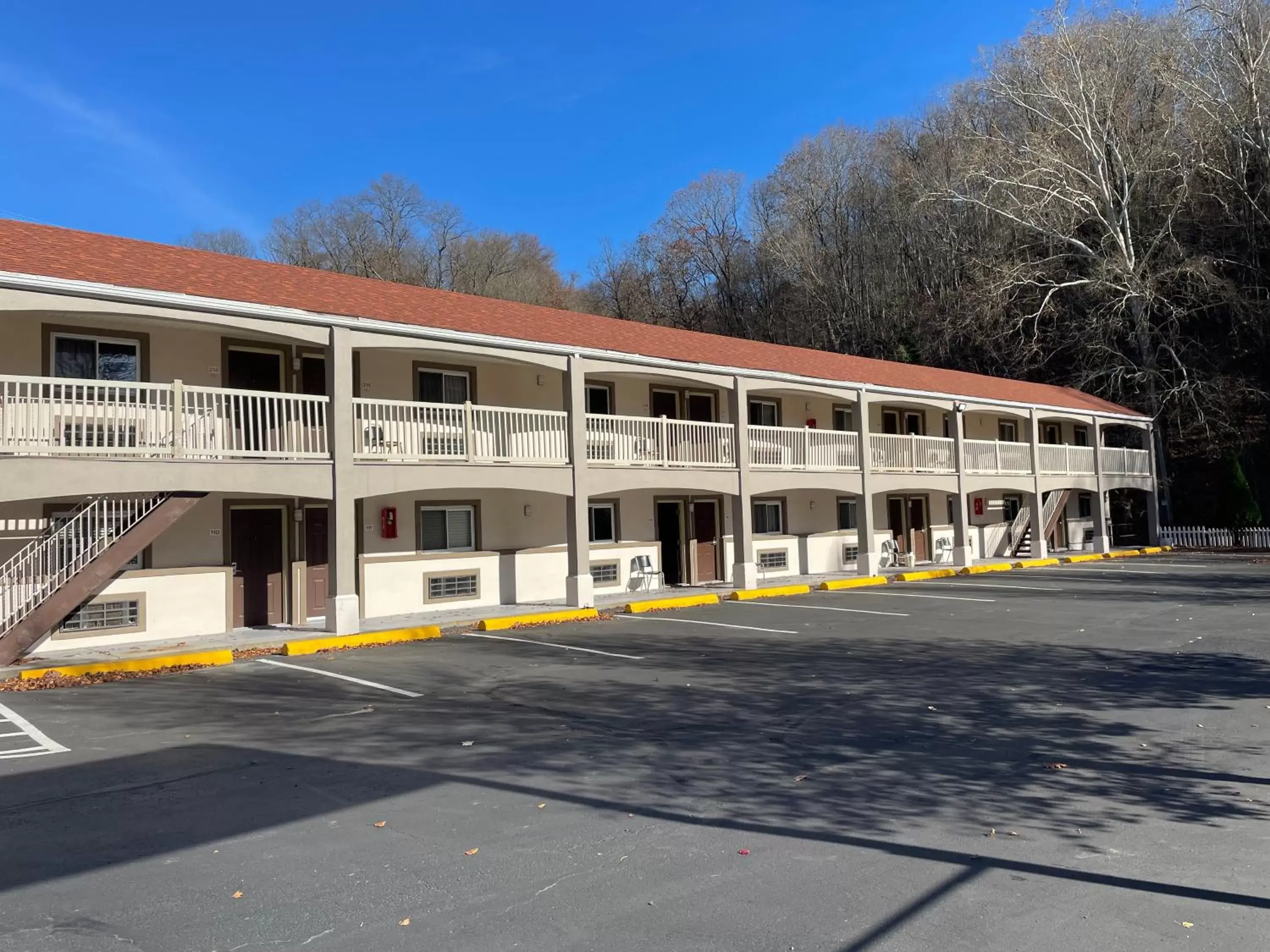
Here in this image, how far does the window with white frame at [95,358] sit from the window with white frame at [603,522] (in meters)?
9.96

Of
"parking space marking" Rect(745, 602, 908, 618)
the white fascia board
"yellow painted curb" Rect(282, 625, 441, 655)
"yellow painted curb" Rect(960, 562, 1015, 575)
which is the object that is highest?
the white fascia board

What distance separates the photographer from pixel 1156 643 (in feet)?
40.4

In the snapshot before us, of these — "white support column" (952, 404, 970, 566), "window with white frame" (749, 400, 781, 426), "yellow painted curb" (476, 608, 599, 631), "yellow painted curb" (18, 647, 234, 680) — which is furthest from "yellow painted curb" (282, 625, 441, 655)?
"white support column" (952, 404, 970, 566)

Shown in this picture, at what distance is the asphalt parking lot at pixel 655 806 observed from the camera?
4172 millimetres

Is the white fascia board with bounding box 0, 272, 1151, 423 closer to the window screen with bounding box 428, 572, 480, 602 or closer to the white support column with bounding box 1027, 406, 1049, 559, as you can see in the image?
the window screen with bounding box 428, 572, 480, 602

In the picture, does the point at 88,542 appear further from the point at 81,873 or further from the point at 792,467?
the point at 792,467

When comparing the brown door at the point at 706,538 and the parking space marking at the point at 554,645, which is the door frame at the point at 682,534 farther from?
the parking space marking at the point at 554,645

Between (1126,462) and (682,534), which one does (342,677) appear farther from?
(1126,462)

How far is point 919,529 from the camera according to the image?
2966 centimetres

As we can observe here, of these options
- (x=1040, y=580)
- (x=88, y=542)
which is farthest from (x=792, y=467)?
(x=88, y=542)

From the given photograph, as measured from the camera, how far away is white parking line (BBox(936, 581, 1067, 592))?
20.4 metres

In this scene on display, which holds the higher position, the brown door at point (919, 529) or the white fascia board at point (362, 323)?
the white fascia board at point (362, 323)

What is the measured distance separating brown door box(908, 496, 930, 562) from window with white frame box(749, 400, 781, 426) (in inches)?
274

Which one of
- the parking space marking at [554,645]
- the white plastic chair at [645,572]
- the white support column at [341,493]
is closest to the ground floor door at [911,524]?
the white plastic chair at [645,572]
